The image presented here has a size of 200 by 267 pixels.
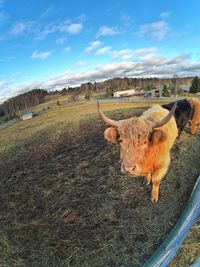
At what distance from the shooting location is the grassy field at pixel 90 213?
392 cm

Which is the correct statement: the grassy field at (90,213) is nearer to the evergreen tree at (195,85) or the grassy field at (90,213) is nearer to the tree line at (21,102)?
the evergreen tree at (195,85)

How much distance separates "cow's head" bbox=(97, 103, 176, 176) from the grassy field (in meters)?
1.04

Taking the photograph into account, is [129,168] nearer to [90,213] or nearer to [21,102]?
[90,213]

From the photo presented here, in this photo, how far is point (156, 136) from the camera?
13.1 ft

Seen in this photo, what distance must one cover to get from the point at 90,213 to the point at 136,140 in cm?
199

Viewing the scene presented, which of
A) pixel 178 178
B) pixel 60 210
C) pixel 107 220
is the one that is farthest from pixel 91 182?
pixel 178 178

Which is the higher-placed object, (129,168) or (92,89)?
(129,168)

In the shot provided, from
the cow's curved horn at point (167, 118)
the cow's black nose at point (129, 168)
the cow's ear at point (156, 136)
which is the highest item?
the cow's curved horn at point (167, 118)

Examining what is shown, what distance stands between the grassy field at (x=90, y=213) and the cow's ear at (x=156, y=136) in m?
1.35

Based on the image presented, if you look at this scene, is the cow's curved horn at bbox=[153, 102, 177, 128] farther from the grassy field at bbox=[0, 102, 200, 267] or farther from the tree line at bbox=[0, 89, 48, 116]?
the tree line at bbox=[0, 89, 48, 116]

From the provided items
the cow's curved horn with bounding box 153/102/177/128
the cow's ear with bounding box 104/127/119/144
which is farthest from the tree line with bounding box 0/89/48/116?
the cow's curved horn with bounding box 153/102/177/128

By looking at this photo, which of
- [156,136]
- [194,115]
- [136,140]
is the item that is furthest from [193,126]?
[136,140]

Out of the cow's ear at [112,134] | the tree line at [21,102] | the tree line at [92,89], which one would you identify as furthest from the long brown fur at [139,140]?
the tree line at [21,102]

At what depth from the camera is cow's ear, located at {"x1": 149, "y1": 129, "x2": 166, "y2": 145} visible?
396 centimetres
